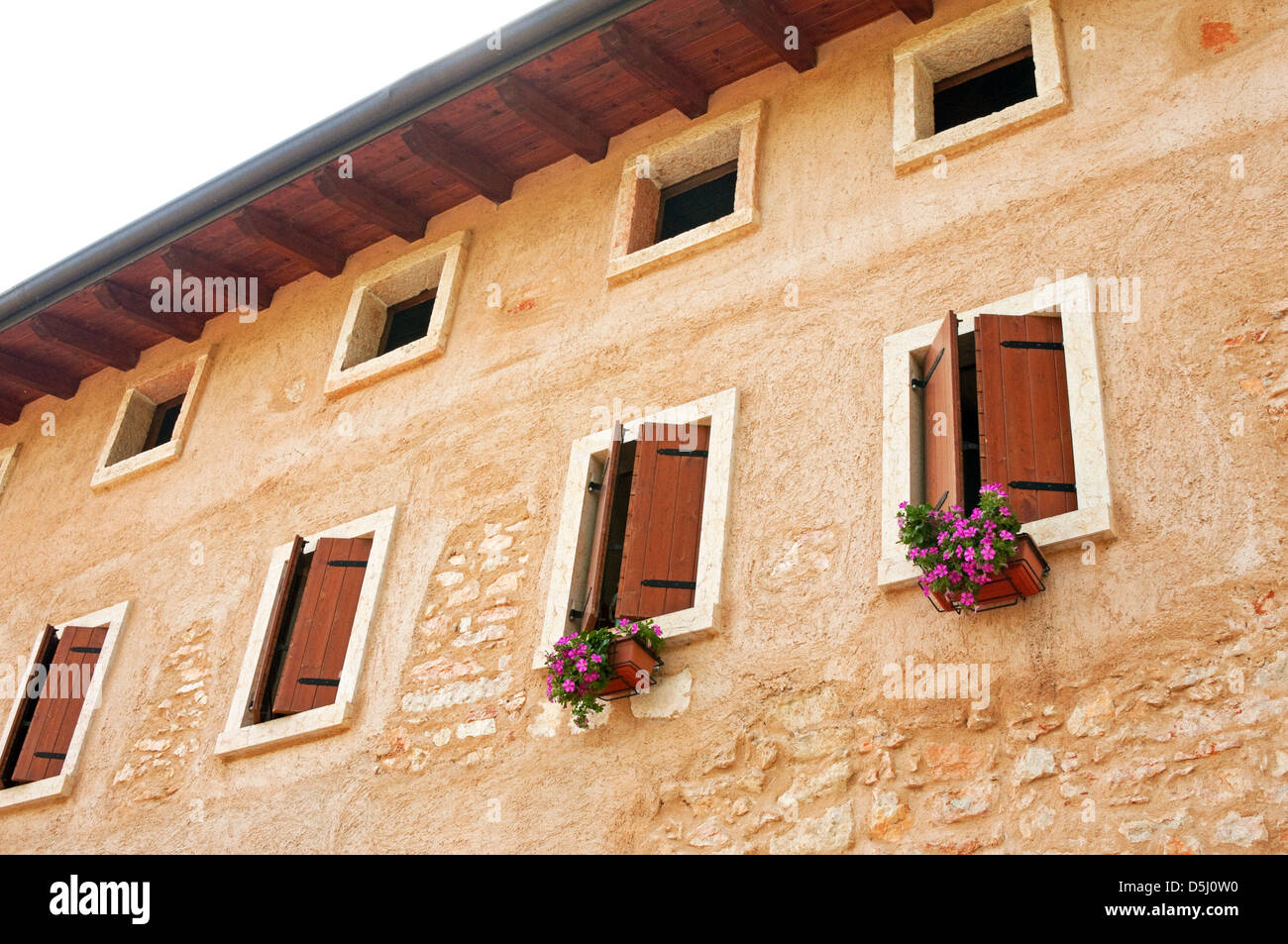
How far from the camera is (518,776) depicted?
6652 mm

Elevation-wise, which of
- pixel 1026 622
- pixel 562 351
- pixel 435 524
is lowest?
pixel 1026 622

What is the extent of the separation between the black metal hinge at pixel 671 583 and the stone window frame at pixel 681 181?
2.21 m

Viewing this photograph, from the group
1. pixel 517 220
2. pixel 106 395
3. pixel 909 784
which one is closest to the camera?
pixel 909 784

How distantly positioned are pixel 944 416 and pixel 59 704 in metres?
5.86

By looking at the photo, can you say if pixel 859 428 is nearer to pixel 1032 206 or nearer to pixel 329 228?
pixel 1032 206

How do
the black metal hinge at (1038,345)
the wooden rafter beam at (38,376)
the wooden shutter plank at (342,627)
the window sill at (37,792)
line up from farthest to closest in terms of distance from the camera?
the wooden rafter beam at (38,376) < the window sill at (37,792) < the wooden shutter plank at (342,627) < the black metal hinge at (1038,345)

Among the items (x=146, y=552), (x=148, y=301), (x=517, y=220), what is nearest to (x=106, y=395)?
(x=148, y=301)

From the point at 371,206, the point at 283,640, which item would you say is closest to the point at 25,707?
the point at 283,640

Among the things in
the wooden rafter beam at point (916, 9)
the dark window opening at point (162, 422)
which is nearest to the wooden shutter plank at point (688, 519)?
the wooden rafter beam at point (916, 9)

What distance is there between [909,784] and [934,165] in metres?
3.38

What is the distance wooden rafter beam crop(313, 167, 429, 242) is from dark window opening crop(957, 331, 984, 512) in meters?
4.33

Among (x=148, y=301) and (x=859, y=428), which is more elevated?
(x=148, y=301)

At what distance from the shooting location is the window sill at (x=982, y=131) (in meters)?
7.16

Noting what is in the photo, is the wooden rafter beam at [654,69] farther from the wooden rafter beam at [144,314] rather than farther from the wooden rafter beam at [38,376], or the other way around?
the wooden rafter beam at [38,376]
